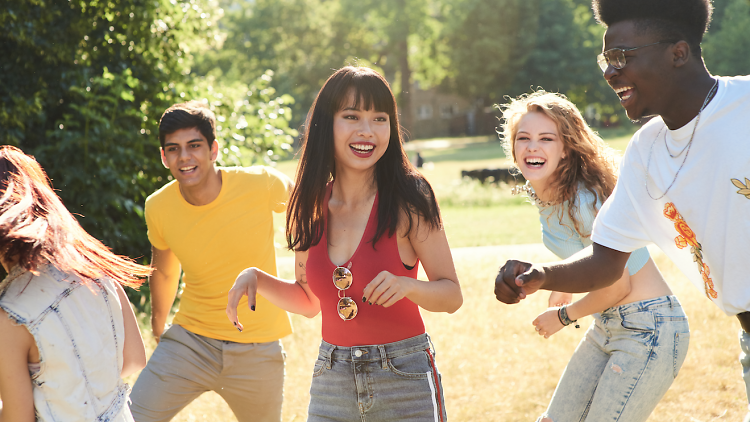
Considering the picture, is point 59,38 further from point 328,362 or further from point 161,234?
point 328,362

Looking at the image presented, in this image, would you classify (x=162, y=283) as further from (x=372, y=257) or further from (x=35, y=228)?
(x=35, y=228)

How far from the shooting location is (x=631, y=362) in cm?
323

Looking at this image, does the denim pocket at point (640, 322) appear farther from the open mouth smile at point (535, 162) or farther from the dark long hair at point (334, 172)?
the dark long hair at point (334, 172)

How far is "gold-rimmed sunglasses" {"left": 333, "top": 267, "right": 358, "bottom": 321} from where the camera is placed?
9.37ft

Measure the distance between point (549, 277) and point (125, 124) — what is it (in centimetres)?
730

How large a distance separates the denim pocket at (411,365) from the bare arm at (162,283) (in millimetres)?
2060

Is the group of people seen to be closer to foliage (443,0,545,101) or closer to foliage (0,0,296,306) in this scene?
foliage (0,0,296,306)

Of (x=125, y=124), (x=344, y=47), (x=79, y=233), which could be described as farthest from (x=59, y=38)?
(x=344, y=47)

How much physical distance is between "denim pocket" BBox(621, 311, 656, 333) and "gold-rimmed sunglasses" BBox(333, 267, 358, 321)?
1367mm

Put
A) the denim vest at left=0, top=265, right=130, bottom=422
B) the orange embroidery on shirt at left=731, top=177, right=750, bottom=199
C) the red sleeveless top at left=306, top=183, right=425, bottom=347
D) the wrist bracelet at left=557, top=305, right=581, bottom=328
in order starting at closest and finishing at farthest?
1. the orange embroidery on shirt at left=731, top=177, right=750, bottom=199
2. the denim vest at left=0, top=265, right=130, bottom=422
3. the red sleeveless top at left=306, top=183, right=425, bottom=347
4. the wrist bracelet at left=557, top=305, right=581, bottom=328

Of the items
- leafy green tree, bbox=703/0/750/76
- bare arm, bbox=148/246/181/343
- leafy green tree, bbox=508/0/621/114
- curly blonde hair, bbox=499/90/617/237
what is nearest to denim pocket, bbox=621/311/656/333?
curly blonde hair, bbox=499/90/617/237

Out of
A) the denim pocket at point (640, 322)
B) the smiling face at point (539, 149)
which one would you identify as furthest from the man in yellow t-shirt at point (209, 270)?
the denim pocket at point (640, 322)

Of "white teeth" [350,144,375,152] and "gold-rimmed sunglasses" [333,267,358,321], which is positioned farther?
"white teeth" [350,144,375,152]

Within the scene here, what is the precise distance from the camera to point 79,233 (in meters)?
2.40
